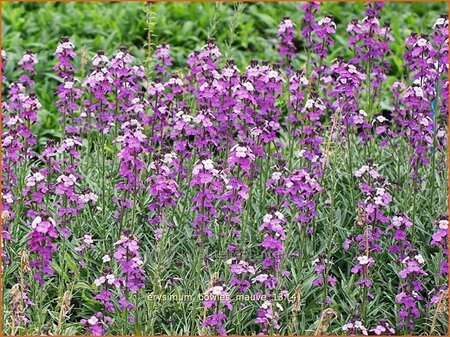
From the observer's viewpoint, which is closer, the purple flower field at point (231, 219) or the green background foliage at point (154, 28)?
the purple flower field at point (231, 219)

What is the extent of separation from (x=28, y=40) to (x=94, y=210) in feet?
12.9

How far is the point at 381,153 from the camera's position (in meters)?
7.28

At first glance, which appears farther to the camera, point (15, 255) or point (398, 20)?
point (398, 20)

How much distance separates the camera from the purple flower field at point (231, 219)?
17.4 feet

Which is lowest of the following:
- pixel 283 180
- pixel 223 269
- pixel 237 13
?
pixel 223 269

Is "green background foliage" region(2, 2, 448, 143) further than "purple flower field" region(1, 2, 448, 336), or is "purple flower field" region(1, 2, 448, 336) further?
"green background foliage" region(2, 2, 448, 143)

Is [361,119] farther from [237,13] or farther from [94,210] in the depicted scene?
[94,210]

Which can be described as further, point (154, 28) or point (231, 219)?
point (154, 28)

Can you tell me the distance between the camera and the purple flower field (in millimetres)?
5309

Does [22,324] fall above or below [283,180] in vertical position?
below

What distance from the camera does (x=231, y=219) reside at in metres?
5.50

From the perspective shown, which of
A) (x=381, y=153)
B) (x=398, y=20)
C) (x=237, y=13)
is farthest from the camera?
(x=398, y=20)

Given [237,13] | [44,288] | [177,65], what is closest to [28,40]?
[177,65]

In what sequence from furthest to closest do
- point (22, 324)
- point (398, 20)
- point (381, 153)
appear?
point (398, 20), point (381, 153), point (22, 324)
